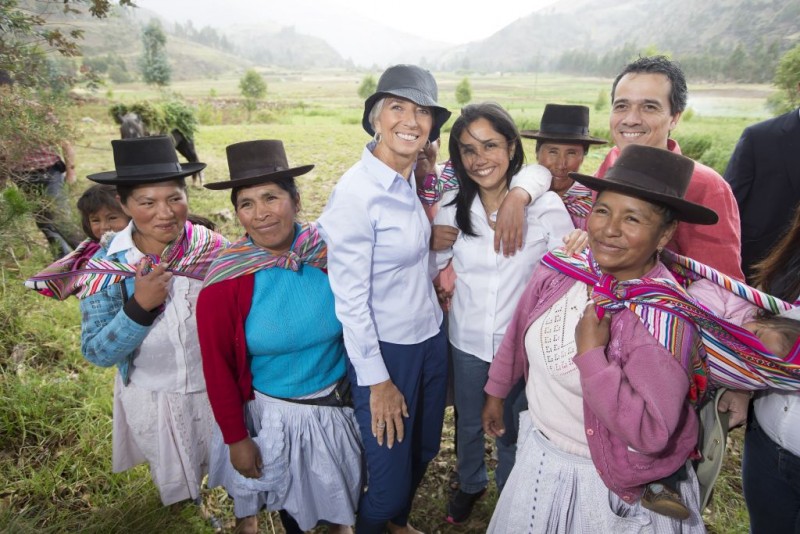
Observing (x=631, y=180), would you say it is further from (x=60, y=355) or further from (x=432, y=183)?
(x=60, y=355)

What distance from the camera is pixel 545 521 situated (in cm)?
175

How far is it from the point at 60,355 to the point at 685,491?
4943 millimetres

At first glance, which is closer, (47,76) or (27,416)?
(27,416)

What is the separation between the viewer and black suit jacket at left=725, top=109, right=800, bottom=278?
2.65m

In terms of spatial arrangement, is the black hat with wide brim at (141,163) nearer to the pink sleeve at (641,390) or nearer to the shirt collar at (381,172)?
the shirt collar at (381,172)

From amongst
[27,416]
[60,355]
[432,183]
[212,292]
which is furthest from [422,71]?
[60,355]

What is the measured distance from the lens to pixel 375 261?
196 cm

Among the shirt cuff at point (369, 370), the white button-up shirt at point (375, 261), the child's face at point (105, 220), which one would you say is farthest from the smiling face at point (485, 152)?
the child's face at point (105, 220)

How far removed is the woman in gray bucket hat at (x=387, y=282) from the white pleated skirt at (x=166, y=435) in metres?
0.96

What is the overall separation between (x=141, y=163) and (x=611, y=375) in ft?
7.42

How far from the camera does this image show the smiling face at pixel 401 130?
1.98 meters

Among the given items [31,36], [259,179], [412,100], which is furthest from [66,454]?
[412,100]

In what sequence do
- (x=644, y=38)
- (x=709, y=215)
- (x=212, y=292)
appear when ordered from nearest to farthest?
1. (x=709, y=215)
2. (x=212, y=292)
3. (x=644, y=38)

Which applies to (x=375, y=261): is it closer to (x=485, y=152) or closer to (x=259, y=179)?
(x=259, y=179)
